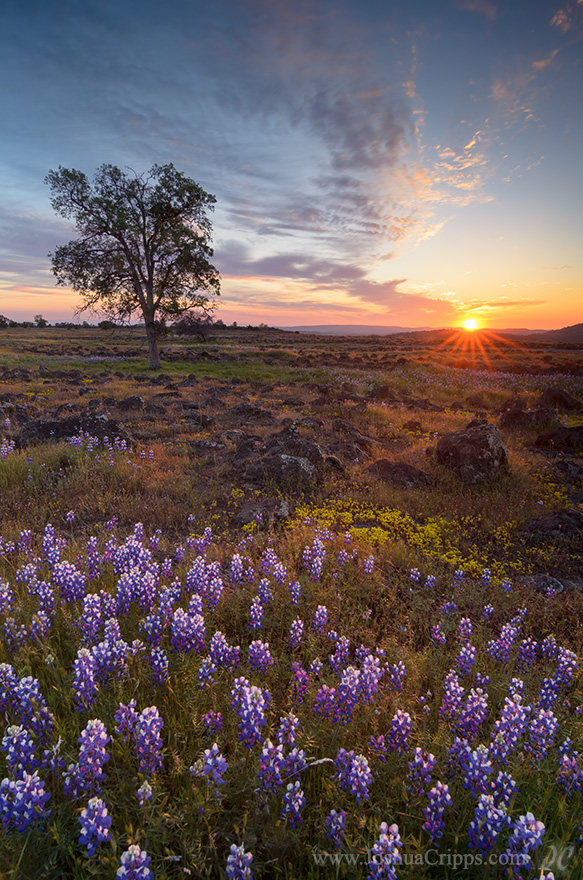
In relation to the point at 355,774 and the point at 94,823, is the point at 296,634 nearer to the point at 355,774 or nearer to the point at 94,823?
the point at 355,774

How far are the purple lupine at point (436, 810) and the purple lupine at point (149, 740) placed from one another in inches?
56.5

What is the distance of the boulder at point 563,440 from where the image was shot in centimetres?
1166

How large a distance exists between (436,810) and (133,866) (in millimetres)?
1468

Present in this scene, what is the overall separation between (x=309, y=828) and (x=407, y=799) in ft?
1.87

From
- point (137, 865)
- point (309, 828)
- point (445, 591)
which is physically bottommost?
point (445, 591)

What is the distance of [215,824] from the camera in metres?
2.12

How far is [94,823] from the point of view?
5.49ft

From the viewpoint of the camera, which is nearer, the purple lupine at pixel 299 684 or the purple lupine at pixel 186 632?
the purple lupine at pixel 299 684

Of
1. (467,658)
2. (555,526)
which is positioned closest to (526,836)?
(467,658)

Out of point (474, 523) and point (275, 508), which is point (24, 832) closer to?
point (275, 508)

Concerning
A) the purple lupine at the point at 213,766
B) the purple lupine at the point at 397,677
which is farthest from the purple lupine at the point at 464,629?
the purple lupine at the point at 213,766

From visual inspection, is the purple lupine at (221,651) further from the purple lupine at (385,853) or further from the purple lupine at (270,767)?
the purple lupine at (385,853)

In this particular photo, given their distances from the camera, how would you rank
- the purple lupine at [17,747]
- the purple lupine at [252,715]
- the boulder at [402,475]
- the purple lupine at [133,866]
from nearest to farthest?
the purple lupine at [133,866] → the purple lupine at [17,747] → the purple lupine at [252,715] → the boulder at [402,475]

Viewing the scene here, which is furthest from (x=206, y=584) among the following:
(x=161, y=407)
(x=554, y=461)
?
(x=161, y=407)
